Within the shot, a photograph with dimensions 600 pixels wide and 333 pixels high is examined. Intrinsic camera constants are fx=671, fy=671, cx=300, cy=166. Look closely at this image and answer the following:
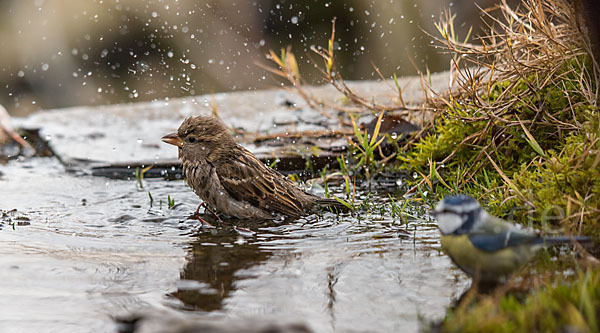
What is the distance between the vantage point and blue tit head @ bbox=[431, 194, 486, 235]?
9.40 feet

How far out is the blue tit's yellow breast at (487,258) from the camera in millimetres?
2779

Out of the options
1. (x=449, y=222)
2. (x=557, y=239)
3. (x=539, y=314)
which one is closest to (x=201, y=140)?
(x=449, y=222)

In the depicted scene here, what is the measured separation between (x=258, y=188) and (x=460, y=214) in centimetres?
211

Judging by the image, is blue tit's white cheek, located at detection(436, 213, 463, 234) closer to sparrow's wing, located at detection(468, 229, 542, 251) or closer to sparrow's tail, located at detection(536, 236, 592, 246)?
sparrow's wing, located at detection(468, 229, 542, 251)

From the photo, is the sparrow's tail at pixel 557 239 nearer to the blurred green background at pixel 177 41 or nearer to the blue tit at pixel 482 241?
Answer: the blue tit at pixel 482 241

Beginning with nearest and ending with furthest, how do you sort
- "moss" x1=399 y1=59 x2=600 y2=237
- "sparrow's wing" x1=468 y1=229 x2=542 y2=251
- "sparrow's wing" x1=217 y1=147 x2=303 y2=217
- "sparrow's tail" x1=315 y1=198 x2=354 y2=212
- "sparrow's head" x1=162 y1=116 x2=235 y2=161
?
"sparrow's wing" x1=468 y1=229 x2=542 y2=251
"moss" x1=399 y1=59 x2=600 y2=237
"sparrow's tail" x1=315 y1=198 x2=354 y2=212
"sparrow's wing" x1=217 y1=147 x2=303 y2=217
"sparrow's head" x1=162 y1=116 x2=235 y2=161

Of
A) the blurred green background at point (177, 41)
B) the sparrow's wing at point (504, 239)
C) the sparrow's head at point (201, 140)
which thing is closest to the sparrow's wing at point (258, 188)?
the sparrow's head at point (201, 140)

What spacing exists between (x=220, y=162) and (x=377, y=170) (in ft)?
4.52

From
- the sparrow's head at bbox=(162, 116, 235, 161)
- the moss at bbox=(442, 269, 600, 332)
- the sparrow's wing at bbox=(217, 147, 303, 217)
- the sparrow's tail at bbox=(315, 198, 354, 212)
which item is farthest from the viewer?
the sparrow's head at bbox=(162, 116, 235, 161)

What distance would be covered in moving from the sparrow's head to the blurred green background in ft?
21.0

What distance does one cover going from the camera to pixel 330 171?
19.2 ft

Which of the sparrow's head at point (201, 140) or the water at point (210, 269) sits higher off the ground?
the sparrow's head at point (201, 140)

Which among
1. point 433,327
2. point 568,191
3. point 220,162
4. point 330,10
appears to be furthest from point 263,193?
point 330,10

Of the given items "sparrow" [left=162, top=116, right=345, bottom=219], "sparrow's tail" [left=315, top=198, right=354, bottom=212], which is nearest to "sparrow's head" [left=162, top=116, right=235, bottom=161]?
"sparrow" [left=162, top=116, right=345, bottom=219]
